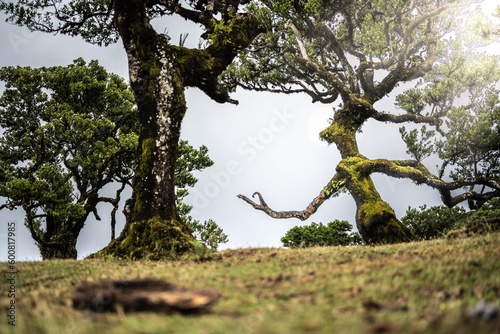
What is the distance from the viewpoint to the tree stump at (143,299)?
2985mm

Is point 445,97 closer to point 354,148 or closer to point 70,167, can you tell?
point 354,148

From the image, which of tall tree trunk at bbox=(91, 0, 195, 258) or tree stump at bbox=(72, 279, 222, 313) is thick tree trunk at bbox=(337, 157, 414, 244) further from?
tree stump at bbox=(72, 279, 222, 313)

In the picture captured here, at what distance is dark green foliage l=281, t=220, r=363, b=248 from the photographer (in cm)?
1595

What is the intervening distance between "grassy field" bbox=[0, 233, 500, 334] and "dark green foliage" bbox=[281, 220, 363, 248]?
388 inches

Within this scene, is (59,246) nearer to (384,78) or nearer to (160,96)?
(160,96)

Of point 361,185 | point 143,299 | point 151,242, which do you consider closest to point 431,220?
point 361,185

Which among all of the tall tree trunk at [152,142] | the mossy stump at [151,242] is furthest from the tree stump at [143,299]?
the tall tree trunk at [152,142]

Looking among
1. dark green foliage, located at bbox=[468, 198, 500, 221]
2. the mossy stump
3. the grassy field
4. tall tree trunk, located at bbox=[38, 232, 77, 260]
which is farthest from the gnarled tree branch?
tall tree trunk, located at bbox=[38, 232, 77, 260]

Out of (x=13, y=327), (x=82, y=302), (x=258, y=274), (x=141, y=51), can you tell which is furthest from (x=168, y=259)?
(x=141, y=51)

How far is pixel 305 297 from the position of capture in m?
3.55

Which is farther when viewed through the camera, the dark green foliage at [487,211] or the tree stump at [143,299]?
the dark green foliage at [487,211]

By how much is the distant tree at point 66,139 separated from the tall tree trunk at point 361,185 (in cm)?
1100

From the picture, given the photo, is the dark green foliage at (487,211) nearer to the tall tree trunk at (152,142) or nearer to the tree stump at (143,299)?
the tall tree trunk at (152,142)

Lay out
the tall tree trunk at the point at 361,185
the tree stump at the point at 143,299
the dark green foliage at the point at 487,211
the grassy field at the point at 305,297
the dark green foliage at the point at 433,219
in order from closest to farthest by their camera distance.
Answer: the grassy field at the point at 305,297, the tree stump at the point at 143,299, the tall tree trunk at the point at 361,185, the dark green foliage at the point at 487,211, the dark green foliage at the point at 433,219
